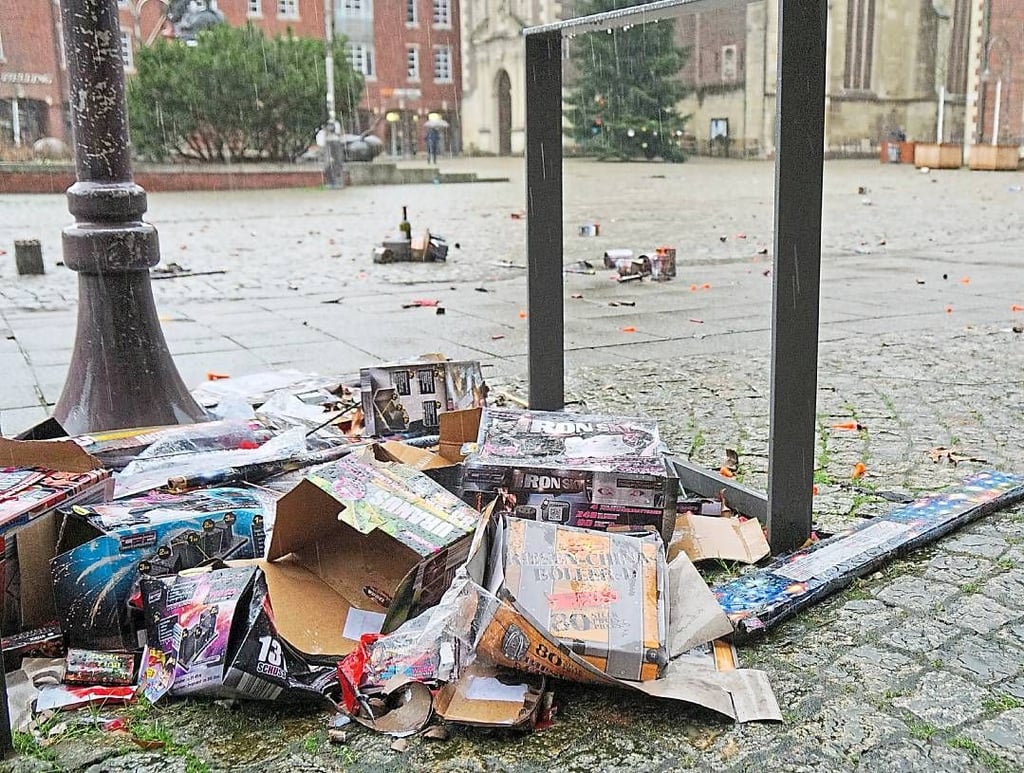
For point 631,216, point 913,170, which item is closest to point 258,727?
point 631,216

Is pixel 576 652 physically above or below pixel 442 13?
below

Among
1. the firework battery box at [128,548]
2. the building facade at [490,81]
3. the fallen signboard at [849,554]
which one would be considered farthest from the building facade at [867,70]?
the firework battery box at [128,548]

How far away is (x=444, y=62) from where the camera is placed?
178ft

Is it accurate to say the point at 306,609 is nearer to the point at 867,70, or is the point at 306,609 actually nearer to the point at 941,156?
the point at 941,156

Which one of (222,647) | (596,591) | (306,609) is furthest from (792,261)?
(222,647)

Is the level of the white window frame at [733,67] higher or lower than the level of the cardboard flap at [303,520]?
higher

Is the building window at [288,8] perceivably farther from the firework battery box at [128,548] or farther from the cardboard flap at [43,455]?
the firework battery box at [128,548]

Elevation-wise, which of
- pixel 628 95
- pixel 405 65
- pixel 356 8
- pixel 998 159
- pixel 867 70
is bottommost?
pixel 998 159

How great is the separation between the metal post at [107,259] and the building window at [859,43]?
4743 centimetres

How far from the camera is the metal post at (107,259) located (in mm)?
3418

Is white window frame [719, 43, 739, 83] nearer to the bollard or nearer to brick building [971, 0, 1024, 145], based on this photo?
brick building [971, 0, 1024, 145]

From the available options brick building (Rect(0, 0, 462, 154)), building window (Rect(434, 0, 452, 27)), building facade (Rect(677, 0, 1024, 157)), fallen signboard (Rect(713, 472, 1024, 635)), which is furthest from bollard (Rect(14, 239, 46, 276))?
Answer: building window (Rect(434, 0, 452, 27))

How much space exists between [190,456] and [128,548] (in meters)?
0.78

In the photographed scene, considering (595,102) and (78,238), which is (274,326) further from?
(595,102)
